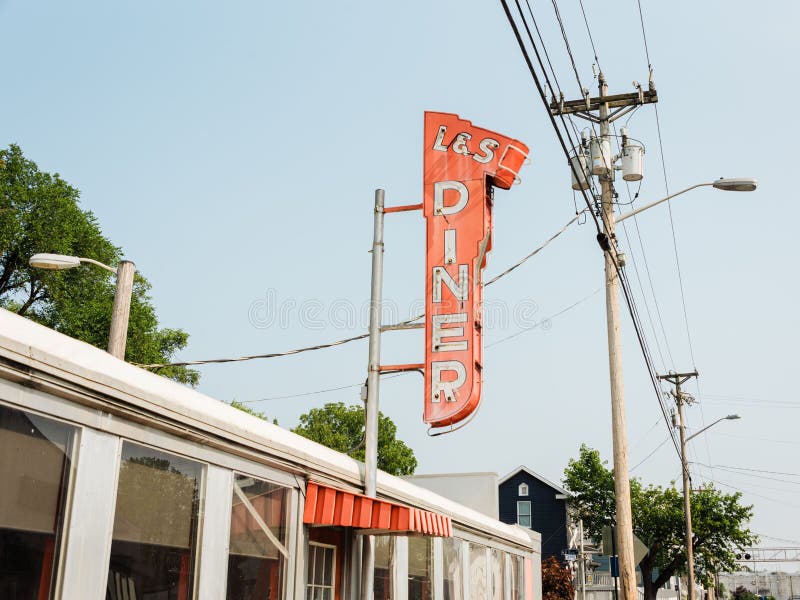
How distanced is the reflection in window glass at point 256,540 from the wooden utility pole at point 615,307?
7169mm

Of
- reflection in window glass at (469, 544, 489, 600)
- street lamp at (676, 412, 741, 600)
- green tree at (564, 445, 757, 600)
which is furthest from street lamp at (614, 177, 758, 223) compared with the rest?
green tree at (564, 445, 757, 600)

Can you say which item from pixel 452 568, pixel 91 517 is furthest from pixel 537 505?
pixel 91 517

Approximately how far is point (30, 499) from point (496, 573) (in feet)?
37.4

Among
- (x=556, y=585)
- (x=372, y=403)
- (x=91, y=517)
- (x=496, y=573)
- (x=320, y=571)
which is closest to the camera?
(x=91, y=517)

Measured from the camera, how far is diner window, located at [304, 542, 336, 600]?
843 centimetres

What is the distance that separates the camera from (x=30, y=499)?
202 inches

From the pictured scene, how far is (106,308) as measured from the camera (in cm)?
3988

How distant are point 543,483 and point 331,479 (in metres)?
47.6

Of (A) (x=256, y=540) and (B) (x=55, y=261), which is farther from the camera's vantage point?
(B) (x=55, y=261)

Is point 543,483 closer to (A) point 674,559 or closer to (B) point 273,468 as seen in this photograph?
(A) point 674,559

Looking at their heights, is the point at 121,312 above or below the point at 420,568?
above

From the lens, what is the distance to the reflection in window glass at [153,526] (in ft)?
19.0

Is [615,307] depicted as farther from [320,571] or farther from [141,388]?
[141,388]

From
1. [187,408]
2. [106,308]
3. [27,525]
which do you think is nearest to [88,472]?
[27,525]
